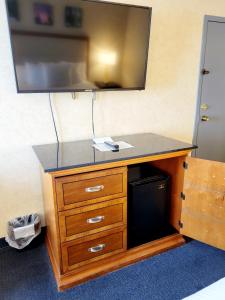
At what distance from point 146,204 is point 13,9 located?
1600 mm

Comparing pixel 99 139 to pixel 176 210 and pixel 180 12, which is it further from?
pixel 180 12

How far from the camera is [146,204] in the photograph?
1.81 m

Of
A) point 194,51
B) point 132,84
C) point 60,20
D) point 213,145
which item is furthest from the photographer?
point 213,145

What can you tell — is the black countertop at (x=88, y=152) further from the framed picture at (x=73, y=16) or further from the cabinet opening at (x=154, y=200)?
the framed picture at (x=73, y=16)

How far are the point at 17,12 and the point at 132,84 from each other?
96 centimetres

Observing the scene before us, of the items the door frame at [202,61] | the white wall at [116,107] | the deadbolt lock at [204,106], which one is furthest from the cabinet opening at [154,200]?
the deadbolt lock at [204,106]

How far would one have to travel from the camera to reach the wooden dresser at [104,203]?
1430mm

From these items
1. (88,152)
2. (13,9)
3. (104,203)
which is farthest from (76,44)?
(104,203)

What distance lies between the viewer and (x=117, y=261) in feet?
5.60

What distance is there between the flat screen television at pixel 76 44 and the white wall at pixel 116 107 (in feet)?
0.63

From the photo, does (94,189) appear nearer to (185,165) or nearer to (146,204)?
(146,204)

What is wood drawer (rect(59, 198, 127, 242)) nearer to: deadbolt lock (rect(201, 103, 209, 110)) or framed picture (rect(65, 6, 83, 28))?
framed picture (rect(65, 6, 83, 28))

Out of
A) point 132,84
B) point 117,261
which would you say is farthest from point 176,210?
point 132,84

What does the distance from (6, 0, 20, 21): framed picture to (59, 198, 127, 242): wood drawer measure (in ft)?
4.08
